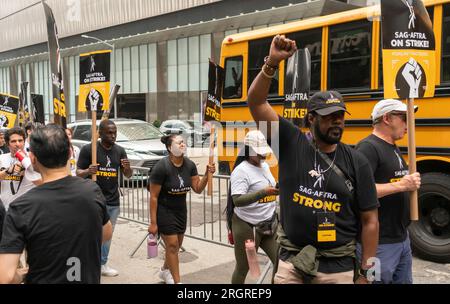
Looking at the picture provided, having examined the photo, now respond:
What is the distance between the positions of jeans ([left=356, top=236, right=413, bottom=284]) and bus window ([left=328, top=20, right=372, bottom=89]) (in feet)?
12.2

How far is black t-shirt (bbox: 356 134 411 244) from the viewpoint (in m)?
3.59

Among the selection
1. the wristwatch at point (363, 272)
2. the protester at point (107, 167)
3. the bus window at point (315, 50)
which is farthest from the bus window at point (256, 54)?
the wristwatch at point (363, 272)

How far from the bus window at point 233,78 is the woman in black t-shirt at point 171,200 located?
4.11m

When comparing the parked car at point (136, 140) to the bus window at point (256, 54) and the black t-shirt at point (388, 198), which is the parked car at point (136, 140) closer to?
the bus window at point (256, 54)

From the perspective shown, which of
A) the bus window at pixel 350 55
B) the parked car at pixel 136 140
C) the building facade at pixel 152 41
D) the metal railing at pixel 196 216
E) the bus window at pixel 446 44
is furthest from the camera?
the building facade at pixel 152 41

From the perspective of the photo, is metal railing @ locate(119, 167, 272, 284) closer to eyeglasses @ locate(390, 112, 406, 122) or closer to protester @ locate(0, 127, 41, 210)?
protester @ locate(0, 127, 41, 210)

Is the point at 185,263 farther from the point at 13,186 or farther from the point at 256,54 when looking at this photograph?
the point at 256,54

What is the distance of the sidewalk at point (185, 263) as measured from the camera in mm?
5645

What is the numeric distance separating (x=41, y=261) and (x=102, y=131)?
3.63 m

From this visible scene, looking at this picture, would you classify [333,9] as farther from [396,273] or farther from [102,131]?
[396,273]

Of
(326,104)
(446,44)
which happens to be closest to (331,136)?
(326,104)

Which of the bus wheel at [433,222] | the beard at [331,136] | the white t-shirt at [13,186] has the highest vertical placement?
the beard at [331,136]
